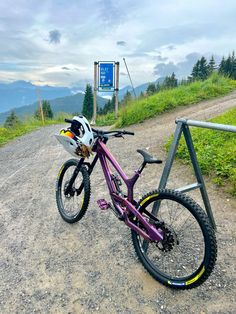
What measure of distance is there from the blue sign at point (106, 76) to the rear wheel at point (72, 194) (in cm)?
943

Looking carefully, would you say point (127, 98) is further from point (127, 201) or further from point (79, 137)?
point (127, 201)

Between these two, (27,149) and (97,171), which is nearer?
(97,171)

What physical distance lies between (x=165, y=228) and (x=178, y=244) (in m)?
0.23

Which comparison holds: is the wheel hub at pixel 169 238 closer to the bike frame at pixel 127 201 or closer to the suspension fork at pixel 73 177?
the bike frame at pixel 127 201

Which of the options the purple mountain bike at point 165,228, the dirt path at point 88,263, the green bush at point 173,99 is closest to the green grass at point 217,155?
the dirt path at point 88,263

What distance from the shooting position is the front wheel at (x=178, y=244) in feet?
7.55

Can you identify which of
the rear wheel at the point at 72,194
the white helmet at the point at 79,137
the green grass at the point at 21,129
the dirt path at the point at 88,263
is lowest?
the green grass at the point at 21,129

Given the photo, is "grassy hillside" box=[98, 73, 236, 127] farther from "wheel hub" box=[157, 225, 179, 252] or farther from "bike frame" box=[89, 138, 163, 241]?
"wheel hub" box=[157, 225, 179, 252]

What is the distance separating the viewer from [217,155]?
501 centimetres

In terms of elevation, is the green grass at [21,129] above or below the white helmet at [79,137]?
below

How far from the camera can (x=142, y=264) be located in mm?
2898

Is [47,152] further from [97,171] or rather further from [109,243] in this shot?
[109,243]

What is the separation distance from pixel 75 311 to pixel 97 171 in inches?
141

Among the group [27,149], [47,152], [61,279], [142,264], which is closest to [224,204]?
[142,264]
